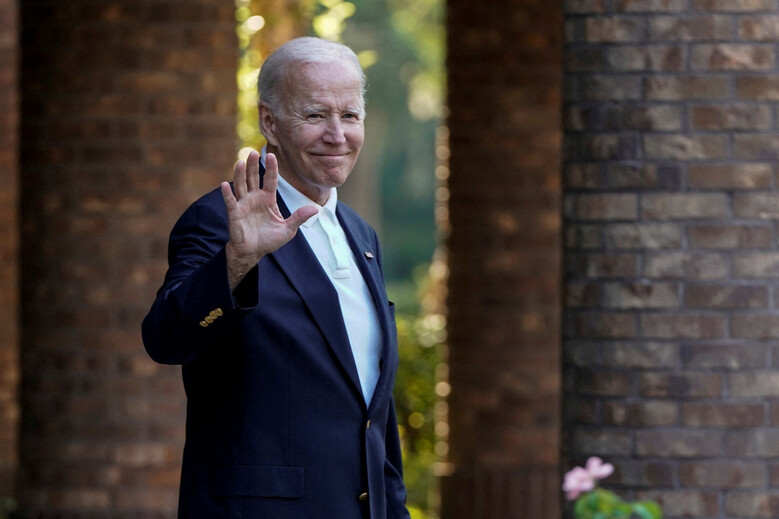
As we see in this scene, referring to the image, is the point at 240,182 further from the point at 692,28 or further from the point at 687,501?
the point at 687,501

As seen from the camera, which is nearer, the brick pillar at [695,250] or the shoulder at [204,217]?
the shoulder at [204,217]

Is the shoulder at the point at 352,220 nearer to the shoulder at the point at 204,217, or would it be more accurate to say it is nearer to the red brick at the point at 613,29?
the shoulder at the point at 204,217

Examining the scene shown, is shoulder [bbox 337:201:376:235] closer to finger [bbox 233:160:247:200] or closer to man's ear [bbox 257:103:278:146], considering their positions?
man's ear [bbox 257:103:278:146]

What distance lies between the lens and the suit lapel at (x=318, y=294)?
3.10 m

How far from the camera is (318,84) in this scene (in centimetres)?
315

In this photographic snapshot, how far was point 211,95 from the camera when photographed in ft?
19.8

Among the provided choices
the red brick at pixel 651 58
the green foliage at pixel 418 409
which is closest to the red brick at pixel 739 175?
the red brick at pixel 651 58

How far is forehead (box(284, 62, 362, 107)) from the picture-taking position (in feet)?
10.3

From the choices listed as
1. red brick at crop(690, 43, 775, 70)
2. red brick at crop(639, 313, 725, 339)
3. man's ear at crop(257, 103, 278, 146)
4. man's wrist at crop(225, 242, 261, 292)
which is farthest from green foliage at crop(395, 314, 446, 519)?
man's wrist at crop(225, 242, 261, 292)

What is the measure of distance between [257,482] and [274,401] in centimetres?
18

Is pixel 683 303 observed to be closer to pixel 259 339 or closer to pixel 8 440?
pixel 259 339

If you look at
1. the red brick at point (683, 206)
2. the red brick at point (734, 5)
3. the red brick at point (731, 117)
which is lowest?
the red brick at point (683, 206)

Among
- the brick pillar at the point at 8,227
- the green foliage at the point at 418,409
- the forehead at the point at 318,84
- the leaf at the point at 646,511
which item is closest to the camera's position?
the leaf at the point at 646,511

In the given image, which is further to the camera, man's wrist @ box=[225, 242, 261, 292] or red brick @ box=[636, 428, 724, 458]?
red brick @ box=[636, 428, 724, 458]
